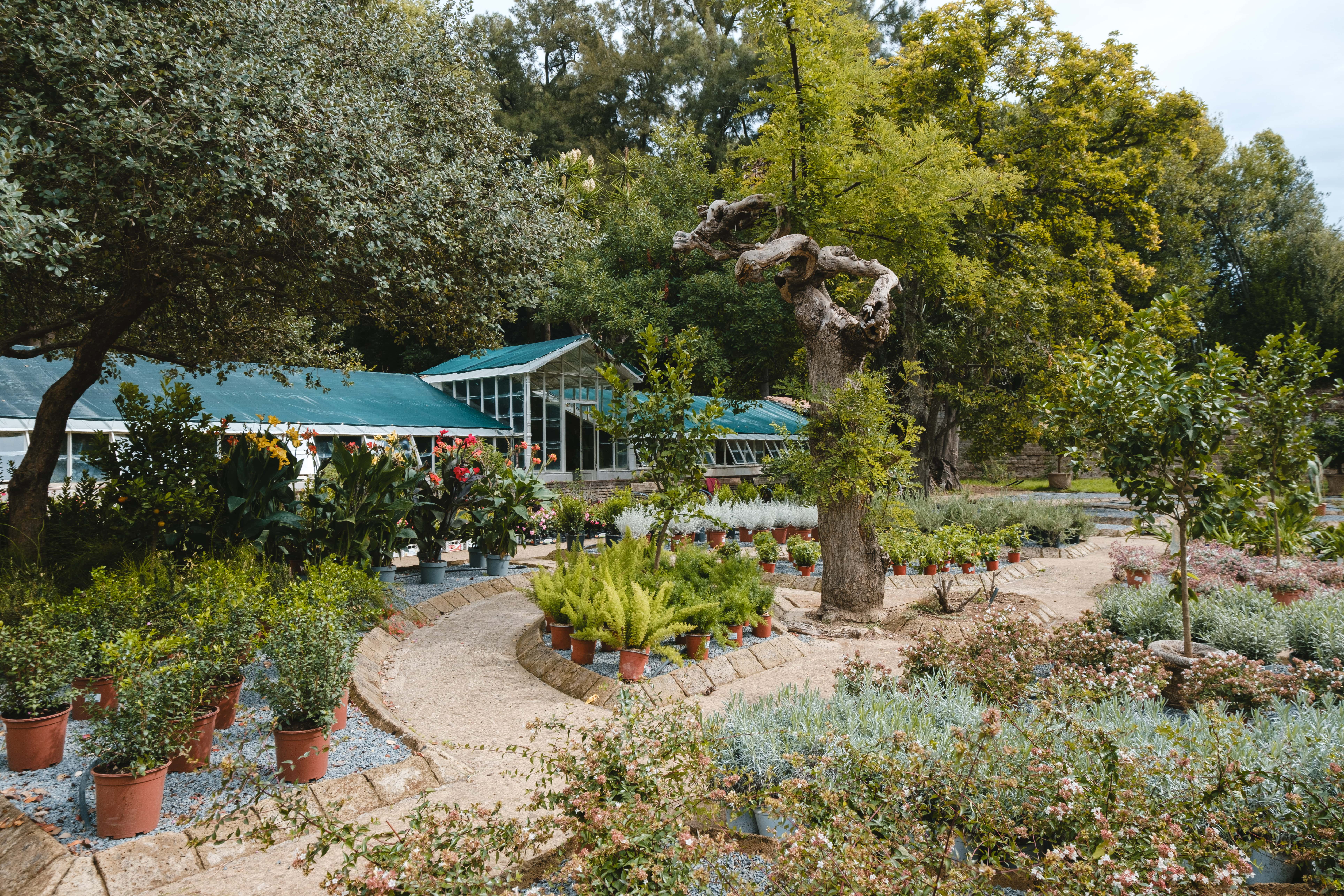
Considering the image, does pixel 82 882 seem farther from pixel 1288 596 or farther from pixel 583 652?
pixel 1288 596

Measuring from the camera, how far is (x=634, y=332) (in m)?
16.1

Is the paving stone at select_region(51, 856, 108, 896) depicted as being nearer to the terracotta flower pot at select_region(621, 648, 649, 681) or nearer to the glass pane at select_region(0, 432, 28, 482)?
the terracotta flower pot at select_region(621, 648, 649, 681)

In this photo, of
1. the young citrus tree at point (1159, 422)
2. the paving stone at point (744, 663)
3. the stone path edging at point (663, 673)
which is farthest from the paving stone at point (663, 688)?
the young citrus tree at point (1159, 422)

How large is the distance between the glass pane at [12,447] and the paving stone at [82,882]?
9.32 metres

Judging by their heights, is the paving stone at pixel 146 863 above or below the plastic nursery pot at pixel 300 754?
below

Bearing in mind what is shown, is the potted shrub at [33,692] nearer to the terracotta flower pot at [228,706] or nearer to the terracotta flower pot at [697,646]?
the terracotta flower pot at [228,706]

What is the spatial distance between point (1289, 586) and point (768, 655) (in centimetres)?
485

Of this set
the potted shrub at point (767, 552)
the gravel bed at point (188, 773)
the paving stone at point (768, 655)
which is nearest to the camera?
the gravel bed at point (188, 773)

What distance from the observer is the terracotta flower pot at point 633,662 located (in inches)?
205

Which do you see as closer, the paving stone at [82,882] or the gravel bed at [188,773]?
the paving stone at [82,882]

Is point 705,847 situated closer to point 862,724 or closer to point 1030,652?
point 862,724

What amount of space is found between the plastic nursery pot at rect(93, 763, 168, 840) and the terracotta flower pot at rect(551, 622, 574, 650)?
3110 mm

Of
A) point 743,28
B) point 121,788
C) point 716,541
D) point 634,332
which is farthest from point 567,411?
point 121,788

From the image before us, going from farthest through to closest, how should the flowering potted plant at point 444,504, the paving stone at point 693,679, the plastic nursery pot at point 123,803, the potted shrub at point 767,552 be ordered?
1. the potted shrub at point 767,552
2. the flowering potted plant at point 444,504
3. the paving stone at point 693,679
4. the plastic nursery pot at point 123,803
